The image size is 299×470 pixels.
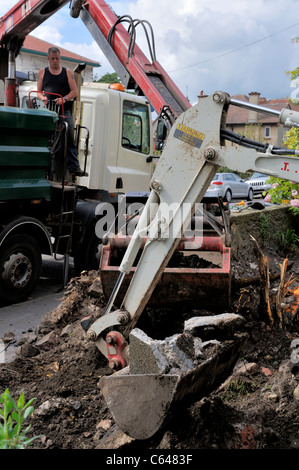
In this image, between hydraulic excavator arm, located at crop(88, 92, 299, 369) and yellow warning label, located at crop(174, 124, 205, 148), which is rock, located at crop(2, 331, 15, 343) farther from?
yellow warning label, located at crop(174, 124, 205, 148)

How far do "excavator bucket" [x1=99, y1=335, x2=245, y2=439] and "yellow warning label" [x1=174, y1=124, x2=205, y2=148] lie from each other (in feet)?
4.76

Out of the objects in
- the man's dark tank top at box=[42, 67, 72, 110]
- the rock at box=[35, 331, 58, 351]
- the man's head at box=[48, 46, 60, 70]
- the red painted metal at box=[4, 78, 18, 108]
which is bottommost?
Answer: the rock at box=[35, 331, 58, 351]

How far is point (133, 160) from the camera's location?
333 inches

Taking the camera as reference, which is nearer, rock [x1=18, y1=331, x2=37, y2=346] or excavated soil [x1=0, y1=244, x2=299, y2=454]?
excavated soil [x1=0, y1=244, x2=299, y2=454]

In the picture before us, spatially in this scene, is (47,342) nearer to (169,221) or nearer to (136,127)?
(169,221)

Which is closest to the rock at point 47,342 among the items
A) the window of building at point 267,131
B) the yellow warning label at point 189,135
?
the yellow warning label at point 189,135

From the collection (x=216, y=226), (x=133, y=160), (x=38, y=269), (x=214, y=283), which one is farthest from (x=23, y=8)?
(x=214, y=283)

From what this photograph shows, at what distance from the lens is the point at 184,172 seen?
372cm

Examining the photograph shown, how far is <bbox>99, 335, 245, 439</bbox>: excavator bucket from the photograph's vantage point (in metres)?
3.06

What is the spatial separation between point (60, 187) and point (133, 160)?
61.1 inches

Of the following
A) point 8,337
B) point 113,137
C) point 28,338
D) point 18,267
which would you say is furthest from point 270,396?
point 113,137

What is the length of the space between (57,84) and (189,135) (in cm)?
461

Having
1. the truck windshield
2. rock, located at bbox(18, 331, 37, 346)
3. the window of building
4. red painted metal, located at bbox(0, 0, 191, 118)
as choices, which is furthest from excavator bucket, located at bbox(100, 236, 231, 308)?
the window of building

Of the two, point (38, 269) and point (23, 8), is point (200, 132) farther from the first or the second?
point (23, 8)
